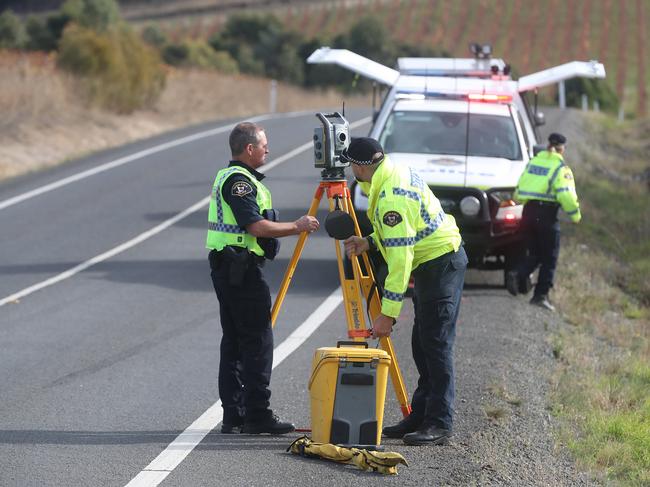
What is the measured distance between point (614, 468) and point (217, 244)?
2708 millimetres

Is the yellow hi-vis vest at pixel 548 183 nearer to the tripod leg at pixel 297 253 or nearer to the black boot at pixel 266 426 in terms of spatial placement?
the tripod leg at pixel 297 253

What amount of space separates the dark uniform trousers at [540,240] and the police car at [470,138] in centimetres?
20

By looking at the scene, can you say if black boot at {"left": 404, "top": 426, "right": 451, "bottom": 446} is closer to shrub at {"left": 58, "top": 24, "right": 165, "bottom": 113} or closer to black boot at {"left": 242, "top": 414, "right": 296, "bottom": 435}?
black boot at {"left": 242, "top": 414, "right": 296, "bottom": 435}

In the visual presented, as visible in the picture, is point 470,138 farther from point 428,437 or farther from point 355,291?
point 428,437

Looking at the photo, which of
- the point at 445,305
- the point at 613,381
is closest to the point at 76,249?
the point at 613,381

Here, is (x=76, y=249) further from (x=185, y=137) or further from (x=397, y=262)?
(x=185, y=137)

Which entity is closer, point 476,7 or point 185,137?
point 185,137

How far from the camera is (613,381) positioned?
33.2ft

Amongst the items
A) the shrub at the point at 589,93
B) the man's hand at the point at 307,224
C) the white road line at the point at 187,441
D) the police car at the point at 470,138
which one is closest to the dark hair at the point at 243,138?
the man's hand at the point at 307,224

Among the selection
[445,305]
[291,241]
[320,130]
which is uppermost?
[320,130]

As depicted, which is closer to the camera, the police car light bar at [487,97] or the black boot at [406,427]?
the black boot at [406,427]

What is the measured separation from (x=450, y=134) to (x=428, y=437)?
23.2ft

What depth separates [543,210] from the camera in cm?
1320

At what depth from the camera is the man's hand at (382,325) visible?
298 inches
